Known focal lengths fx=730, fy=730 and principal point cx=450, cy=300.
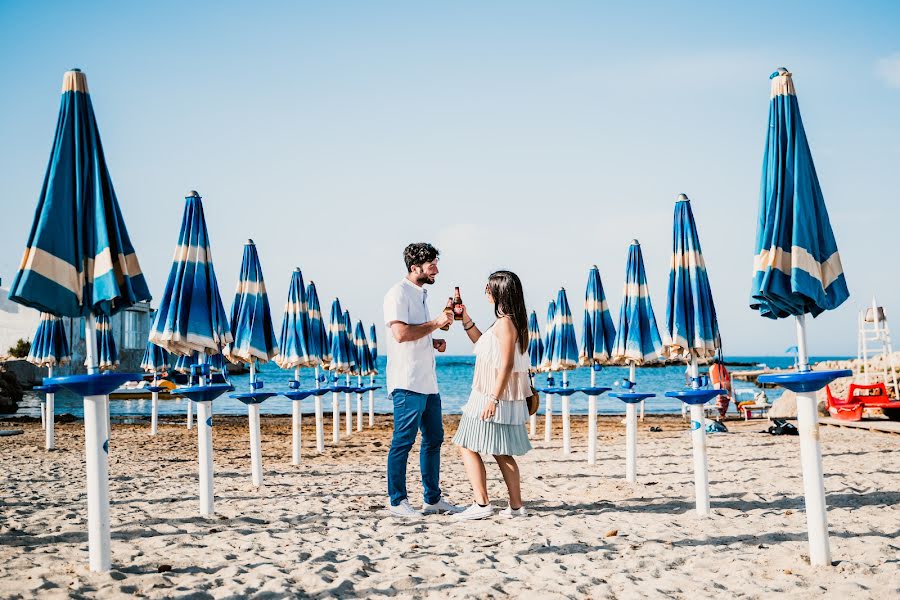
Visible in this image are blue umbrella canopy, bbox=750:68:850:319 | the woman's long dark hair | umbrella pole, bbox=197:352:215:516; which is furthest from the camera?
umbrella pole, bbox=197:352:215:516

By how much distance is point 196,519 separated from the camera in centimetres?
580

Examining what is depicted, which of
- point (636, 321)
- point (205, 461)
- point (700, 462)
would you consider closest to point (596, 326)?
point (636, 321)

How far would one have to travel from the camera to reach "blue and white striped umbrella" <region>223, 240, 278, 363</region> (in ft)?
27.7

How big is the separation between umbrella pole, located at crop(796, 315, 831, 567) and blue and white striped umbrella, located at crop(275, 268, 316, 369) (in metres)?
7.75

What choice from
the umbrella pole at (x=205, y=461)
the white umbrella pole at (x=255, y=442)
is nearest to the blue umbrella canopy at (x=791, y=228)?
the umbrella pole at (x=205, y=461)

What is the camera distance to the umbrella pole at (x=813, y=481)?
405cm

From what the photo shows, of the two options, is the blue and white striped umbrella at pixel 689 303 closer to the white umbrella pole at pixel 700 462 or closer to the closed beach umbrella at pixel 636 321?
the white umbrella pole at pixel 700 462

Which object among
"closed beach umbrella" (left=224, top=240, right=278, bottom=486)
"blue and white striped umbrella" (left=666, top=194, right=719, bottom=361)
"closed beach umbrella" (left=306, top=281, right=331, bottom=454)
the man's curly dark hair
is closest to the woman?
the man's curly dark hair

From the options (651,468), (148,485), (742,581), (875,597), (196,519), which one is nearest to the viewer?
(875,597)

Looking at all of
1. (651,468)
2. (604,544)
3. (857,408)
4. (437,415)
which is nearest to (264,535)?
(437,415)

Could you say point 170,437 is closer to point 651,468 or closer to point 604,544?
point 651,468

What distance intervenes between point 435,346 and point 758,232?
2.67 m

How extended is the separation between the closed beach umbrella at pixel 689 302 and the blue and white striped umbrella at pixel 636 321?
1.97m

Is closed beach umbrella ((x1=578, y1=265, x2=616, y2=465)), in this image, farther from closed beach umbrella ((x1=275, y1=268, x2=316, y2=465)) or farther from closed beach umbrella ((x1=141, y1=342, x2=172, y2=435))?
closed beach umbrella ((x1=141, y1=342, x2=172, y2=435))
